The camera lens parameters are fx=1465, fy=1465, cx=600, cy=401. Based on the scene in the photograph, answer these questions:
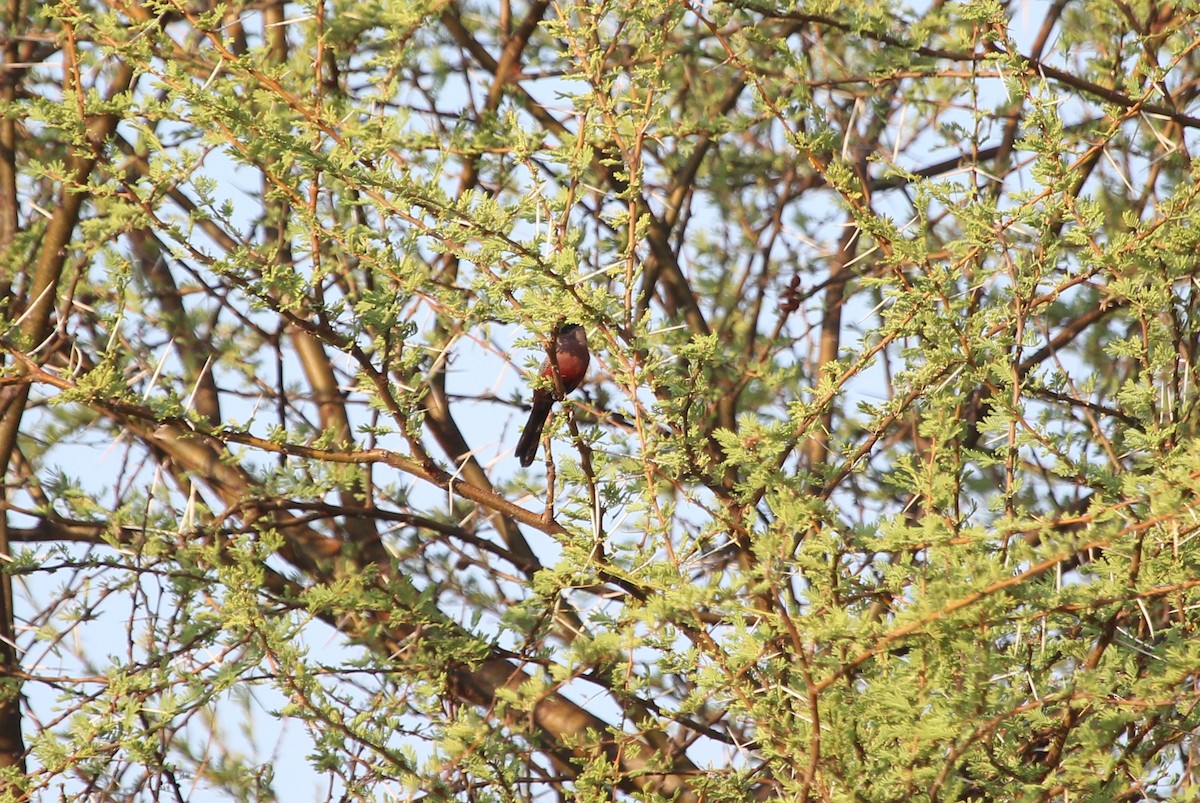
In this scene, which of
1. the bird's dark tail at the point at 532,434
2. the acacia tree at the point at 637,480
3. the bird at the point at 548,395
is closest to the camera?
the acacia tree at the point at 637,480

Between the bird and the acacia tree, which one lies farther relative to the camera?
the bird

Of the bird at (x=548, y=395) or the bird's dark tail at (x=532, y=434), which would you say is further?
the bird's dark tail at (x=532, y=434)

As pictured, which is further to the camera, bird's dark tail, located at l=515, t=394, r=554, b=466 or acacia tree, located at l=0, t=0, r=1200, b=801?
bird's dark tail, located at l=515, t=394, r=554, b=466

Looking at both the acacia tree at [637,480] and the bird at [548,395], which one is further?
the bird at [548,395]

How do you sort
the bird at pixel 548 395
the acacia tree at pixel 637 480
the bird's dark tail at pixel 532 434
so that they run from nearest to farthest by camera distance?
the acacia tree at pixel 637 480, the bird at pixel 548 395, the bird's dark tail at pixel 532 434

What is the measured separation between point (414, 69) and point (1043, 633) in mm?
3416

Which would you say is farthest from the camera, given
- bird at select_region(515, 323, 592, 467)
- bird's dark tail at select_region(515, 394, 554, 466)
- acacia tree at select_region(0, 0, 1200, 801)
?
bird's dark tail at select_region(515, 394, 554, 466)

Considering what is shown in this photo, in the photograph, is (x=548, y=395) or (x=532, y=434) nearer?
(x=548, y=395)

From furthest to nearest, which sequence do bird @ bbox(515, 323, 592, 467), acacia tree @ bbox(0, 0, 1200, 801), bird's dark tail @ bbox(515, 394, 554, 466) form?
bird's dark tail @ bbox(515, 394, 554, 466) → bird @ bbox(515, 323, 592, 467) → acacia tree @ bbox(0, 0, 1200, 801)

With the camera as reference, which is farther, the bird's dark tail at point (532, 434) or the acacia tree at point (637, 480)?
the bird's dark tail at point (532, 434)

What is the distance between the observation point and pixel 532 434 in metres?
4.62

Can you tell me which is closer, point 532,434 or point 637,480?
point 637,480

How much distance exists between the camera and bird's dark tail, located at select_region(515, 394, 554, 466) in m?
4.56

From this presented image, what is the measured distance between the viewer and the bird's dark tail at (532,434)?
4559 mm
